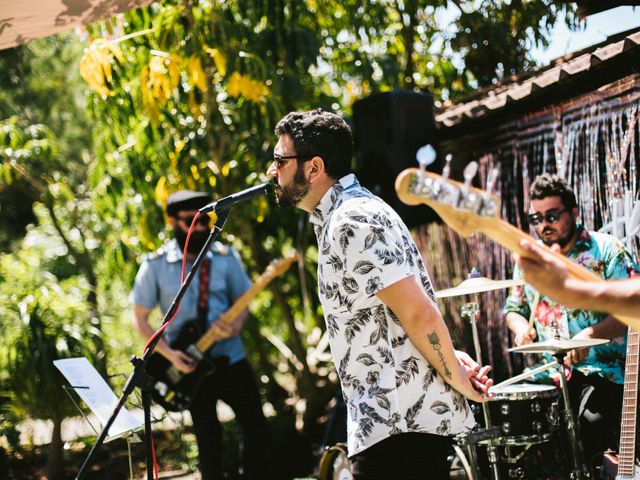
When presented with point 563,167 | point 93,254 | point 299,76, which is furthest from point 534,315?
point 93,254

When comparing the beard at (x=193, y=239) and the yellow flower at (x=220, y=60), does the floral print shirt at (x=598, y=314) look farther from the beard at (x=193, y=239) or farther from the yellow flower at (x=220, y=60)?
the yellow flower at (x=220, y=60)

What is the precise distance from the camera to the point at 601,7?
188 inches

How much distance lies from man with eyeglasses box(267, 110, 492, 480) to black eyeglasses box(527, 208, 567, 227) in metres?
1.73

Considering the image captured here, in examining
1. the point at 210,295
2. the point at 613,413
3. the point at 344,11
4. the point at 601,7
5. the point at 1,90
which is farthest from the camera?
the point at 1,90

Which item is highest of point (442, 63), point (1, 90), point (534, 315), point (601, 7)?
point (1, 90)

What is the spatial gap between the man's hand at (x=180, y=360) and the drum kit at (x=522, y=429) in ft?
6.13

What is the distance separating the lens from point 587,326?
3.99 meters

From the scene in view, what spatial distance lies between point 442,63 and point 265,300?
329 centimetres

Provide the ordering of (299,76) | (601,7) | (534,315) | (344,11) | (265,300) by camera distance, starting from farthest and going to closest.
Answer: (265,300)
(344,11)
(299,76)
(601,7)
(534,315)

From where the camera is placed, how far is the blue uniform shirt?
5.07 metres

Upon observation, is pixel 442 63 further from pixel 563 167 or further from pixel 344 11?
pixel 563 167

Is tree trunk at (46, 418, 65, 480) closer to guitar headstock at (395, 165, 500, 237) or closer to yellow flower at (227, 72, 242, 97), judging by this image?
yellow flower at (227, 72, 242, 97)

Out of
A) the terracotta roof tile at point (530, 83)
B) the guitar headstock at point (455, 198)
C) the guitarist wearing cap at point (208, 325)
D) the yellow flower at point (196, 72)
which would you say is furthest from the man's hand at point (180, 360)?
the guitar headstock at point (455, 198)

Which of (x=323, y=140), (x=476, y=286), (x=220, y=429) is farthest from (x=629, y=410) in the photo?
(x=220, y=429)
